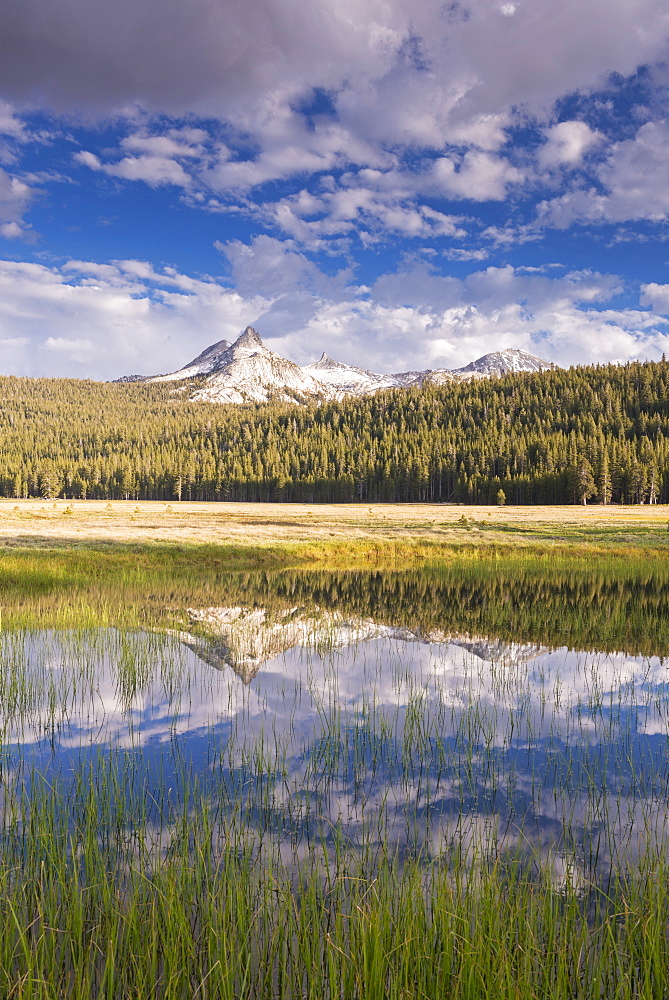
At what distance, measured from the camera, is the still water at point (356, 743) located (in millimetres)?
6148

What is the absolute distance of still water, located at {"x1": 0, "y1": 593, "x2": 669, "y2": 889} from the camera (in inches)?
242

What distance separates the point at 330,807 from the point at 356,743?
194 cm

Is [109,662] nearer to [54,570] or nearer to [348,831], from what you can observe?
[348,831]

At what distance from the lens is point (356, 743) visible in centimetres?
857

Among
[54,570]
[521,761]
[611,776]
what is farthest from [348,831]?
[54,570]

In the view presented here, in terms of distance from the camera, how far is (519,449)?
14875 centimetres

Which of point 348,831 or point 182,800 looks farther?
point 182,800

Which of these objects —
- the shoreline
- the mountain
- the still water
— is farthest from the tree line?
the still water

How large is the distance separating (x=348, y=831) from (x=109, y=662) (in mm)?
8590

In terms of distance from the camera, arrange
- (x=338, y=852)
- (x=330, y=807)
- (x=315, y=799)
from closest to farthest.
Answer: (x=338, y=852), (x=330, y=807), (x=315, y=799)

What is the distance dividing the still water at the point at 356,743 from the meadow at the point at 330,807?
0.05 metres

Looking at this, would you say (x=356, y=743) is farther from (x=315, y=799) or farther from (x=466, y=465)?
(x=466, y=465)

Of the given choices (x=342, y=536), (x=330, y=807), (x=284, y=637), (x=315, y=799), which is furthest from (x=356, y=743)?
(x=342, y=536)

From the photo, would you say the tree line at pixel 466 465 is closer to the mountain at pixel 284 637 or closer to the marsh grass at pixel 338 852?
the mountain at pixel 284 637
